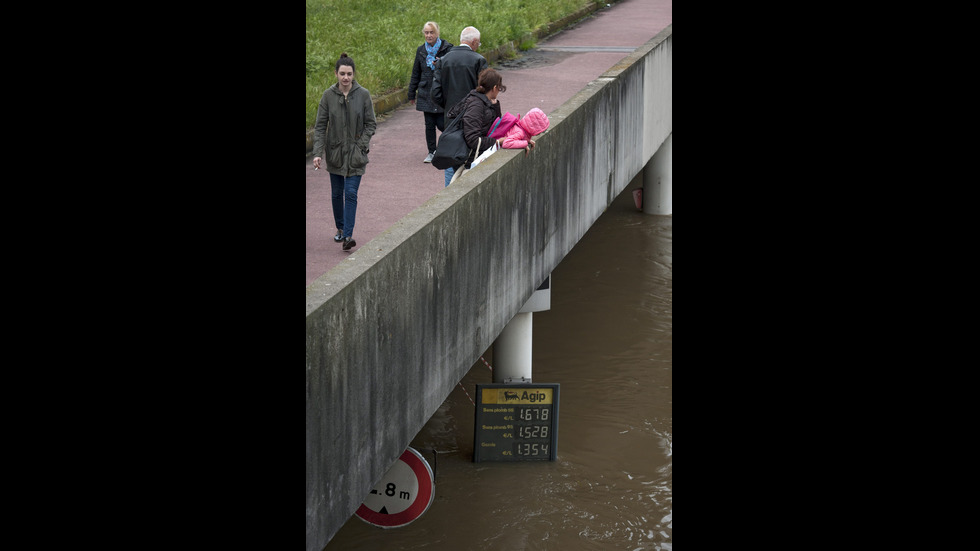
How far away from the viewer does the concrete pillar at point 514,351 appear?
1145cm

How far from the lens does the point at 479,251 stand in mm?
8383

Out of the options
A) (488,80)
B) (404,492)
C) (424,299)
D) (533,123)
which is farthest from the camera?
(533,123)

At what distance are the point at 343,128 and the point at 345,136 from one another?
2.7 inches

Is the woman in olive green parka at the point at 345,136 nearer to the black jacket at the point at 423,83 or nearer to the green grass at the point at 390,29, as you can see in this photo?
the black jacket at the point at 423,83

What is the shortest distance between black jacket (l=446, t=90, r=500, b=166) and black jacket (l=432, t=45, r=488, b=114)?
7.35 feet

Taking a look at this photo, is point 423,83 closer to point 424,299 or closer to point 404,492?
point 404,492

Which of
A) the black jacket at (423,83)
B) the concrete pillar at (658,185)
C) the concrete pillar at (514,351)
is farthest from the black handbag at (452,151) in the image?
the concrete pillar at (658,185)

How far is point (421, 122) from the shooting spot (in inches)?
593

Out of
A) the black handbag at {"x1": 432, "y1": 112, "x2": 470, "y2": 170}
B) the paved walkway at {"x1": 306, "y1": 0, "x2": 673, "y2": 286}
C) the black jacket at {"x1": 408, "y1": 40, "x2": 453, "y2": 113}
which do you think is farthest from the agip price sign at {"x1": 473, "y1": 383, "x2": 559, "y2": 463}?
the black jacket at {"x1": 408, "y1": 40, "x2": 453, "y2": 113}

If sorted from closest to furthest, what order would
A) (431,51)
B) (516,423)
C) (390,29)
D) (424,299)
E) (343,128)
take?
1. (424,299)
2. (343,128)
3. (516,423)
4. (431,51)
5. (390,29)

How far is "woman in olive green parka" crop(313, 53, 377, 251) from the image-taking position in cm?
942

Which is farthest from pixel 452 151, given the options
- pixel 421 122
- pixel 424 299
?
pixel 421 122

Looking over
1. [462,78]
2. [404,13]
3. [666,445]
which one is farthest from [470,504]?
[404,13]

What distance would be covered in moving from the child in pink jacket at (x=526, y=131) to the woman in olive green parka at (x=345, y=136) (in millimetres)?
1124
